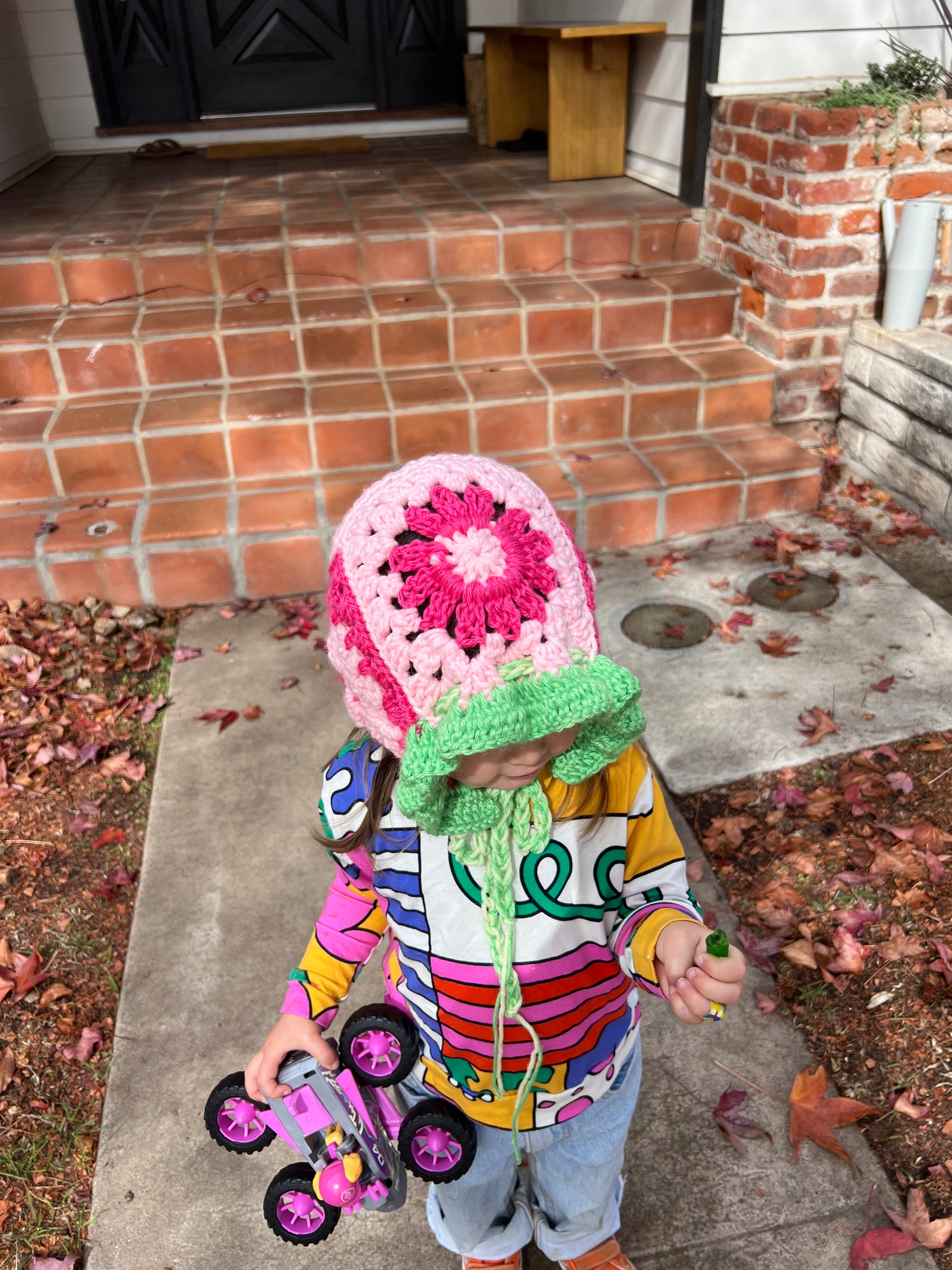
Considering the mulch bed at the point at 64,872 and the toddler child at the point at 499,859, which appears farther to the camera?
the mulch bed at the point at 64,872

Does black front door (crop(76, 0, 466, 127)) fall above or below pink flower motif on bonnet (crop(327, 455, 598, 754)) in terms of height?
above

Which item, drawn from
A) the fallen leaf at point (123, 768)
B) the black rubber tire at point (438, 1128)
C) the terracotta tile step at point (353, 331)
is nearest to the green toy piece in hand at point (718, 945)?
the black rubber tire at point (438, 1128)

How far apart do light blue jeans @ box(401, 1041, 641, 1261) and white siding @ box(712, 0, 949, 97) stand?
4443mm

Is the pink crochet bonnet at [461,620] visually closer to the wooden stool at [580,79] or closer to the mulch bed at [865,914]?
the mulch bed at [865,914]

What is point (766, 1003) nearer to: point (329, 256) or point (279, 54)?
point (329, 256)

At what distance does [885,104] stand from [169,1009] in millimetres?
4313

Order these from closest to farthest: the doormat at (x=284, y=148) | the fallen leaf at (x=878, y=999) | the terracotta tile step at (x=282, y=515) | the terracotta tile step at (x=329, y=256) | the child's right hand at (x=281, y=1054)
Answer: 1. the child's right hand at (x=281, y=1054)
2. the fallen leaf at (x=878, y=999)
3. the terracotta tile step at (x=282, y=515)
4. the terracotta tile step at (x=329, y=256)
5. the doormat at (x=284, y=148)

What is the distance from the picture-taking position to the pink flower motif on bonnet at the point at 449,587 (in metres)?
1.09

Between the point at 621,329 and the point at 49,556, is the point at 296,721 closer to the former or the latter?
the point at 49,556

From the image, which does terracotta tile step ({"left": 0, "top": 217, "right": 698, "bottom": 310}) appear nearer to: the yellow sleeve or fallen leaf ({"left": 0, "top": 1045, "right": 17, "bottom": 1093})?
fallen leaf ({"left": 0, "top": 1045, "right": 17, "bottom": 1093})

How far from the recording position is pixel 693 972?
4.09 feet

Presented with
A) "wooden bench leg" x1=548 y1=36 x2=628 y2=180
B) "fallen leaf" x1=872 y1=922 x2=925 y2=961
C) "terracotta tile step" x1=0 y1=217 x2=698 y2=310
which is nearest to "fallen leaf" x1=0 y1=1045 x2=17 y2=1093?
"fallen leaf" x1=872 y1=922 x2=925 y2=961

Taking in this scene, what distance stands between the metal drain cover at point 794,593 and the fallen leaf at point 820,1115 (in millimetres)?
1949

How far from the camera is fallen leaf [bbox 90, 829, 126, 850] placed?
114 inches
